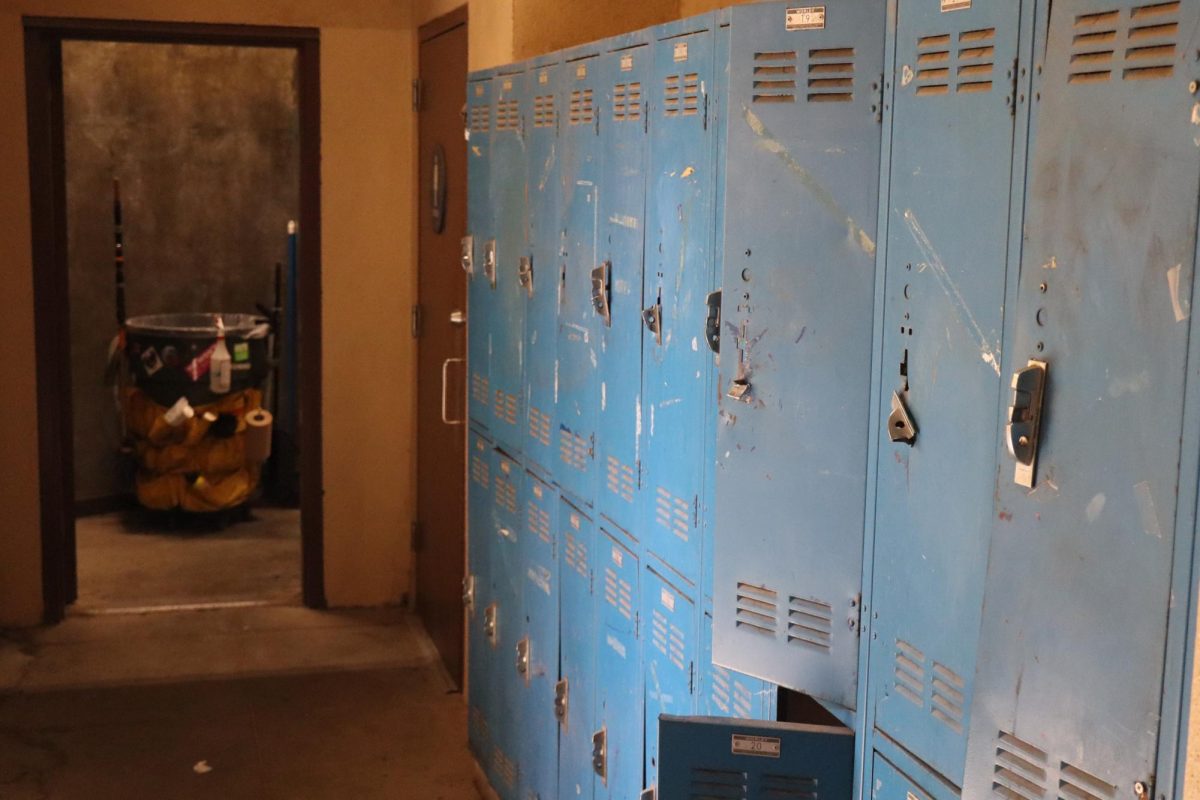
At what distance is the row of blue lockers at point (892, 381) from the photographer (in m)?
1.53

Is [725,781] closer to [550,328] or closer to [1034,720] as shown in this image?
[1034,720]

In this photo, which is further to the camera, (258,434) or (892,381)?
(258,434)

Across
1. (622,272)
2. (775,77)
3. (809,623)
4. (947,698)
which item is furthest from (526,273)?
(947,698)

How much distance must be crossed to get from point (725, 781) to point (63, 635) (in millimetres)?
4210

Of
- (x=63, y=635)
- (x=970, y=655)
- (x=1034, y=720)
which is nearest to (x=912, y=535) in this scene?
(x=970, y=655)

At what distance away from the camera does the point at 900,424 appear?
79.5 inches

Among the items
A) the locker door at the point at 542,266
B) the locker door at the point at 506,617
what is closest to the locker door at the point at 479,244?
the locker door at the point at 506,617

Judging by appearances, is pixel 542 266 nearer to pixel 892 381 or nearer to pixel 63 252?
pixel 892 381

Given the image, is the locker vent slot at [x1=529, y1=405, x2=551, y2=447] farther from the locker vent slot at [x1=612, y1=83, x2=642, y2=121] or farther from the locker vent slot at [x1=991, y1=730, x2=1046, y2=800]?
the locker vent slot at [x1=991, y1=730, x2=1046, y2=800]

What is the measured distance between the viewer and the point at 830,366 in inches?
85.5

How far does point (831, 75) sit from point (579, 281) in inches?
47.3

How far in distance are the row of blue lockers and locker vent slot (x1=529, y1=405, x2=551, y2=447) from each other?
84mm

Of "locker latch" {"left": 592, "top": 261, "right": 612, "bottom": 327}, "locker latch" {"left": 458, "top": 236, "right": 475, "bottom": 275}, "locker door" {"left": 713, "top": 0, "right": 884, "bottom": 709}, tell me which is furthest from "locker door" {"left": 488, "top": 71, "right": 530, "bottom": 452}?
"locker door" {"left": 713, "top": 0, "right": 884, "bottom": 709}

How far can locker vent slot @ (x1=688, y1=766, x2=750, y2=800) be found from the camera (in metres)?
2.20
